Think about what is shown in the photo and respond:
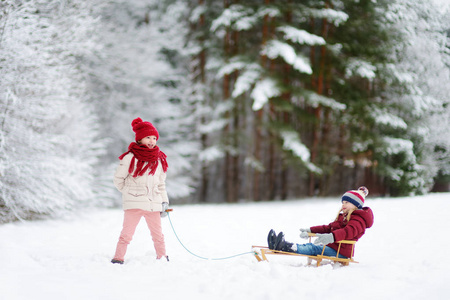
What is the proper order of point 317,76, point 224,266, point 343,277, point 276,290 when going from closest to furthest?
point 276,290 → point 343,277 → point 224,266 → point 317,76

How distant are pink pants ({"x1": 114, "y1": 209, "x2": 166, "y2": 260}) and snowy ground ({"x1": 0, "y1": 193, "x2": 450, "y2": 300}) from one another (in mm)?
173

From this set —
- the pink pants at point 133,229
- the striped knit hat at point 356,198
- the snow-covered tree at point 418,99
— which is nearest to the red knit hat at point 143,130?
the pink pants at point 133,229

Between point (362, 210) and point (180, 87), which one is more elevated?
point (180, 87)

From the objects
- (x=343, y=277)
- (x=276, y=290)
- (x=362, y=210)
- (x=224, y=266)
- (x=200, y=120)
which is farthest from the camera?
(x=200, y=120)

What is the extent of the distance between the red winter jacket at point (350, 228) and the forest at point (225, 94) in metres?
5.04

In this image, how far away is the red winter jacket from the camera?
4.34 meters

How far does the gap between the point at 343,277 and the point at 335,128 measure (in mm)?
8847

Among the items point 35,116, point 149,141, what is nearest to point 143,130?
point 149,141

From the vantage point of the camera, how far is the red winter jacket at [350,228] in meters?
4.34

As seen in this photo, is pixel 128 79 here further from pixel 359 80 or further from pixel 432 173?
pixel 432 173

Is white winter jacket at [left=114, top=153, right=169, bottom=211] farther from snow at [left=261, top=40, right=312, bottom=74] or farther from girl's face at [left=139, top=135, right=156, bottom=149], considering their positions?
snow at [left=261, top=40, right=312, bottom=74]

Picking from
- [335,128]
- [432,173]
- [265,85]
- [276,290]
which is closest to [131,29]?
[265,85]

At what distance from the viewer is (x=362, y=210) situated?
14.9 ft

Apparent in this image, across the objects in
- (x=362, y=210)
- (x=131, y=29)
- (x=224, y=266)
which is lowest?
(x=224, y=266)
